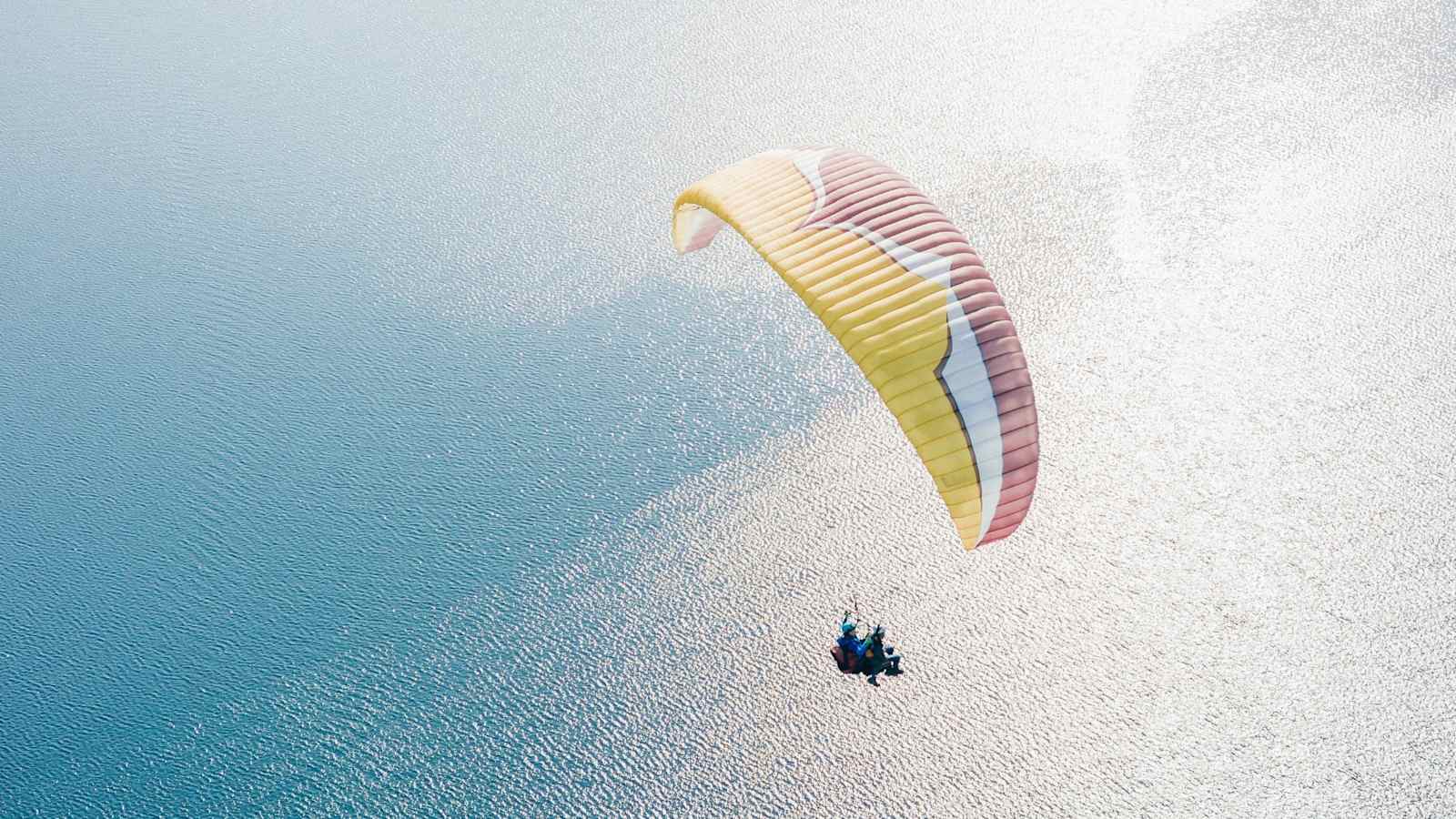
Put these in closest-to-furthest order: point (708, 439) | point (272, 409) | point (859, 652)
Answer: point (859, 652), point (708, 439), point (272, 409)

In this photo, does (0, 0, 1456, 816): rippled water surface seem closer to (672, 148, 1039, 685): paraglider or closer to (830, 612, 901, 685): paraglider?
(830, 612, 901, 685): paraglider

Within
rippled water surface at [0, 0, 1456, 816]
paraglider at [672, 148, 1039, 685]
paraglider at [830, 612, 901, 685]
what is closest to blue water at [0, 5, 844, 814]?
rippled water surface at [0, 0, 1456, 816]

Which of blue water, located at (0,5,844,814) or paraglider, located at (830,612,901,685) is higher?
blue water, located at (0,5,844,814)

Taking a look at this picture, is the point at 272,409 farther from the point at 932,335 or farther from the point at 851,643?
the point at 932,335

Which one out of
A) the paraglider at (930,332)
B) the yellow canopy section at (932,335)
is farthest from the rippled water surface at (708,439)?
the yellow canopy section at (932,335)

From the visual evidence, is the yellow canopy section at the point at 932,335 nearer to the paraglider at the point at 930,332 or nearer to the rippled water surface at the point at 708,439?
the paraglider at the point at 930,332

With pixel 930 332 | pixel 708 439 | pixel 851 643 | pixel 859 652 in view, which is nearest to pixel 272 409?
pixel 708 439

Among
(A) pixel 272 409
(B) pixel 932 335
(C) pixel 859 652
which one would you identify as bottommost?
(C) pixel 859 652
